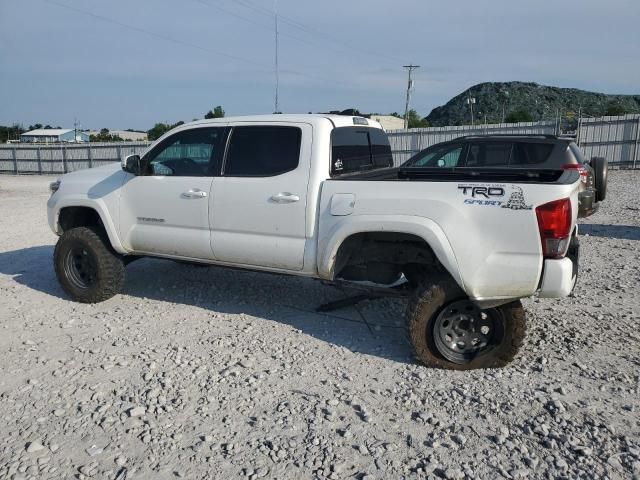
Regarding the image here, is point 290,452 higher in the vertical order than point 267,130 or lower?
lower

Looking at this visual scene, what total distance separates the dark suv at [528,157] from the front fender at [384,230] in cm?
398

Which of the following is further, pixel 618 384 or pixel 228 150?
pixel 228 150

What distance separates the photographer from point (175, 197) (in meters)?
5.09

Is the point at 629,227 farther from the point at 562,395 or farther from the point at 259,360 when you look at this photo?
the point at 259,360

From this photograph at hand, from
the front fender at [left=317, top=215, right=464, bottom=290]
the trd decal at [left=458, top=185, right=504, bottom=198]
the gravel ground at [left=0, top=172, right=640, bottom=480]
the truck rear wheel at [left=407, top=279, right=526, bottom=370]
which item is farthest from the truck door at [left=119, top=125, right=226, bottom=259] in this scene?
the trd decal at [left=458, top=185, right=504, bottom=198]

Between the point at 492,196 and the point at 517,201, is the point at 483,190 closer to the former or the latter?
the point at 492,196

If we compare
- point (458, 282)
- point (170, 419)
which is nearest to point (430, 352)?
point (458, 282)

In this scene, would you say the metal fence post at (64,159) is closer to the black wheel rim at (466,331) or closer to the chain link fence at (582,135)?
the chain link fence at (582,135)

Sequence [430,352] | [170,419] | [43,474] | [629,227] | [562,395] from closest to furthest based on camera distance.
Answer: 1. [43,474]
2. [170,419]
3. [562,395]
4. [430,352]
5. [629,227]

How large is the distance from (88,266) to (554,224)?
4.55 m

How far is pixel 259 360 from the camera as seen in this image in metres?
4.19

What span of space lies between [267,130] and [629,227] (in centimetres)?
750

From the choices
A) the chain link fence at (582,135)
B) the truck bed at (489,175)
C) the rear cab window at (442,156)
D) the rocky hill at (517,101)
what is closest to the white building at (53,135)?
the rocky hill at (517,101)

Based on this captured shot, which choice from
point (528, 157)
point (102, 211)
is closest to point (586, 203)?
point (528, 157)
